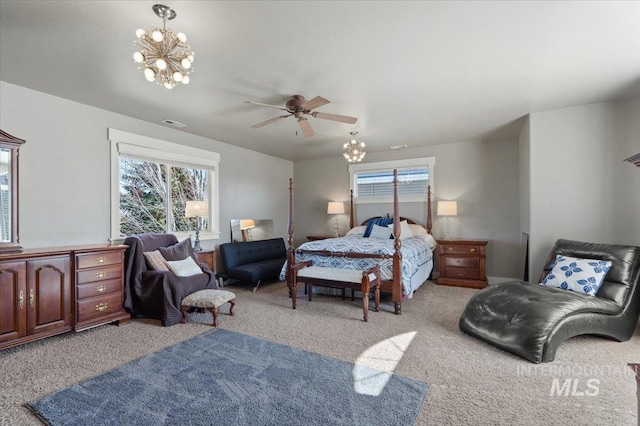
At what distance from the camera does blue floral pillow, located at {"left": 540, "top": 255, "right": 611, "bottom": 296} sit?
309cm

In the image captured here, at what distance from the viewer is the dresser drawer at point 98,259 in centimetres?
323

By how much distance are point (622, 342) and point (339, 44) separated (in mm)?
3845

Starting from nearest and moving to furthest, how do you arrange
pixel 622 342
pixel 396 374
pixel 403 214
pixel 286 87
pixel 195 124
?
pixel 396 374 → pixel 622 342 → pixel 286 87 → pixel 195 124 → pixel 403 214

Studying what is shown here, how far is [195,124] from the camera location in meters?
4.67

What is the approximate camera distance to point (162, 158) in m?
4.79

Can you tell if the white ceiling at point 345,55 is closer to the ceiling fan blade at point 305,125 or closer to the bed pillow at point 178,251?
the ceiling fan blade at point 305,125

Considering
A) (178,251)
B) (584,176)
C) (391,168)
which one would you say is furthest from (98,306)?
(584,176)

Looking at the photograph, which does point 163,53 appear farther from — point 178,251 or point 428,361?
point 428,361

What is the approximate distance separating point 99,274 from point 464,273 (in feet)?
17.6

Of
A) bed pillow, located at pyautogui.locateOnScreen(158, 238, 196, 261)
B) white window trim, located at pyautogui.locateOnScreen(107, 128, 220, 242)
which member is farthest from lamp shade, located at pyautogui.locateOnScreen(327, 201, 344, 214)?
bed pillow, located at pyautogui.locateOnScreen(158, 238, 196, 261)

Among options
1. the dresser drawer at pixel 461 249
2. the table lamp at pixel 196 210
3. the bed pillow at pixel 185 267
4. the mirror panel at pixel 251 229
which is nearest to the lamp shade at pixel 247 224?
the mirror panel at pixel 251 229

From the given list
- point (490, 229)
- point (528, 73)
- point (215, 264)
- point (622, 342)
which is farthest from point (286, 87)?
point (490, 229)

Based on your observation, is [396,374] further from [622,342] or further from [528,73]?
[528,73]

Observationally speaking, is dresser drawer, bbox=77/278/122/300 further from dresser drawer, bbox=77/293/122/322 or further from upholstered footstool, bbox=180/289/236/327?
upholstered footstool, bbox=180/289/236/327
